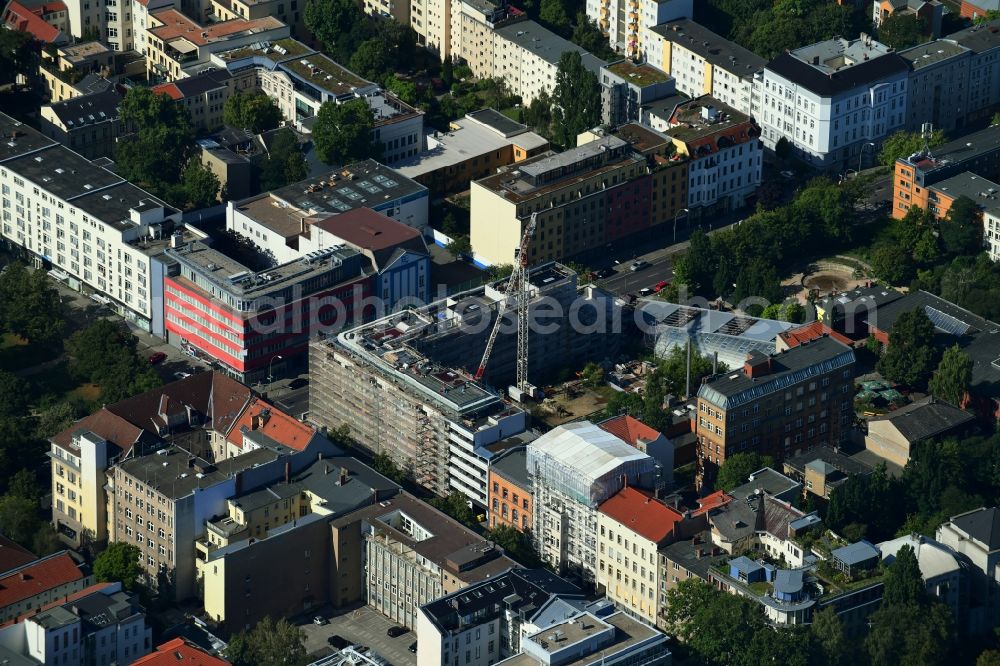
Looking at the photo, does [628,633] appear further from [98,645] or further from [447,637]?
[98,645]

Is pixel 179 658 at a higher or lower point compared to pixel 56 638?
lower

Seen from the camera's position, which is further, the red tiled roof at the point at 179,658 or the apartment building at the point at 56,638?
the apartment building at the point at 56,638

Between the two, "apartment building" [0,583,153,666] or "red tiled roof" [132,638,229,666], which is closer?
"red tiled roof" [132,638,229,666]

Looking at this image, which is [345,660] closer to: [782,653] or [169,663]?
[169,663]

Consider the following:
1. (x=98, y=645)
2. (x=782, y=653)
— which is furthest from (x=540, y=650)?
(x=98, y=645)

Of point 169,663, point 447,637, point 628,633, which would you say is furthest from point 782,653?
point 169,663
